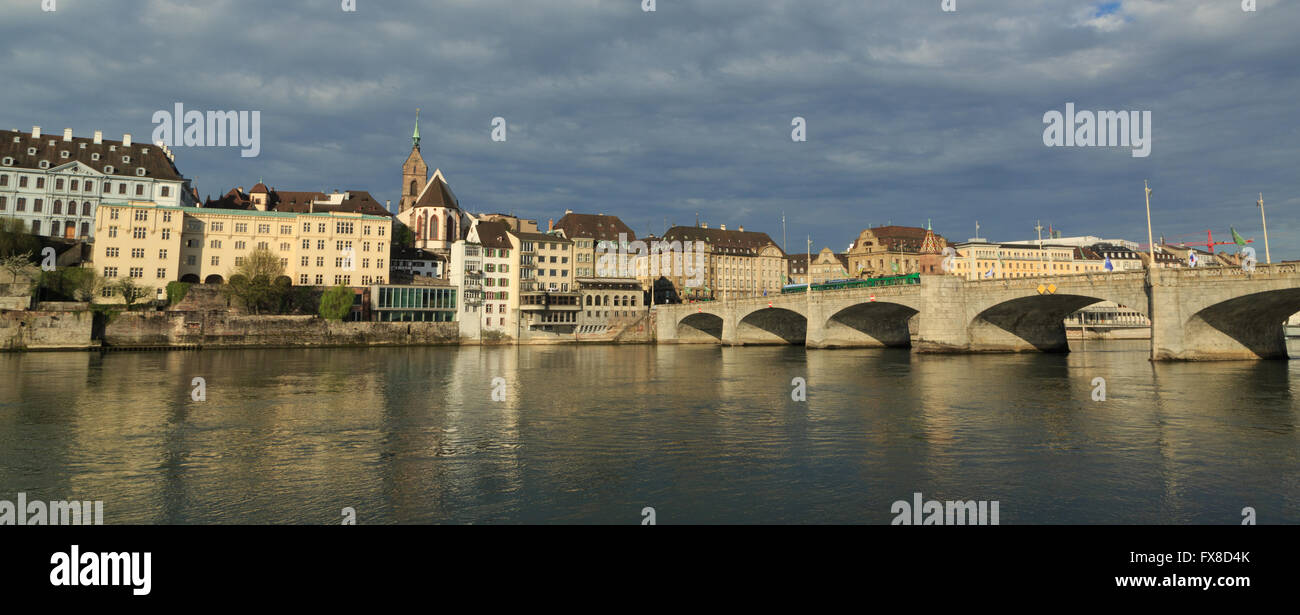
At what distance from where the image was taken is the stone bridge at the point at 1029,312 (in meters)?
39.9

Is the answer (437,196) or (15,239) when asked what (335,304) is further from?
(437,196)

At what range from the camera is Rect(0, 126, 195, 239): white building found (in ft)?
269

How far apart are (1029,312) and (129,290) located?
96719mm

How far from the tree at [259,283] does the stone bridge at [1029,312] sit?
183ft

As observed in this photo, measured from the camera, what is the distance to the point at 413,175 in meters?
140

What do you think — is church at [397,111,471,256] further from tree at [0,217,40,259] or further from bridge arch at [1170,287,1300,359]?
bridge arch at [1170,287,1300,359]

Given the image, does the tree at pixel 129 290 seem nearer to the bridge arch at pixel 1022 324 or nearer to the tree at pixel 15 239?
the tree at pixel 15 239

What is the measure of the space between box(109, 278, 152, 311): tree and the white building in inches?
454

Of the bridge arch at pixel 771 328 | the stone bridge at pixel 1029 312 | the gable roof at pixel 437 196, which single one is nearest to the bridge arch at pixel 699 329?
the stone bridge at pixel 1029 312

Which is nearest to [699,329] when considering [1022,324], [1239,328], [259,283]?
[1022,324]

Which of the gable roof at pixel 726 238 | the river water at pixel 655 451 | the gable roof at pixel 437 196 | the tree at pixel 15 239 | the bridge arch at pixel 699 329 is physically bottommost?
the river water at pixel 655 451
